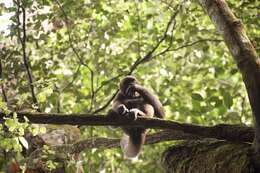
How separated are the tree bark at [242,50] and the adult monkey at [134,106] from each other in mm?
1706

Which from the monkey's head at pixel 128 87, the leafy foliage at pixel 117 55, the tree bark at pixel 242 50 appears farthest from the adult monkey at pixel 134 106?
the tree bark at pixel 242 50

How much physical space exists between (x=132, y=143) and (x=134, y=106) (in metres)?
0.44

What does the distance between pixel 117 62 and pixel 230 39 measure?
16.6 feet

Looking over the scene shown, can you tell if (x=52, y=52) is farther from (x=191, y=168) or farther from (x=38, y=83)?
(x=191, y=168)

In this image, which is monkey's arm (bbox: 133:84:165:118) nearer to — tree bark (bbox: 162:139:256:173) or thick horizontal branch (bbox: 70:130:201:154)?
thick horizontal branch (bbox: 70:130:201:154)

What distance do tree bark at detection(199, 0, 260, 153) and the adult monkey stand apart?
5.60 feet

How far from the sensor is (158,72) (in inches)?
362

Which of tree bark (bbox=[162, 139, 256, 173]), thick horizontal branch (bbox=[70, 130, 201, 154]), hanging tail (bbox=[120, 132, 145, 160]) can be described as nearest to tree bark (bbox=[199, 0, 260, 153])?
tree bark (bbox=[162, 139, 256, 173])

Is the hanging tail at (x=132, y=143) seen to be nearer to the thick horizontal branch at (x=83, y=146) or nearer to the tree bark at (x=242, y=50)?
the thick horizontal branch at (x=83, y=146)

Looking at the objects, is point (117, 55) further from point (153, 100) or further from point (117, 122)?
point (117, 122)

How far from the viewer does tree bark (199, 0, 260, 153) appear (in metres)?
3.36

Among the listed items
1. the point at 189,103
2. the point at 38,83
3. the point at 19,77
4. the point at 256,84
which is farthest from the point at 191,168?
the point at 189,103

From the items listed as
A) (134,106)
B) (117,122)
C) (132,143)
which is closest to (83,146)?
(132,143)

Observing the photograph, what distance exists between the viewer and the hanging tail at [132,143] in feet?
17.4
